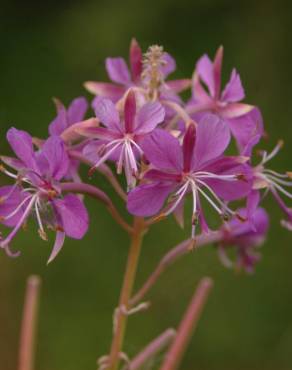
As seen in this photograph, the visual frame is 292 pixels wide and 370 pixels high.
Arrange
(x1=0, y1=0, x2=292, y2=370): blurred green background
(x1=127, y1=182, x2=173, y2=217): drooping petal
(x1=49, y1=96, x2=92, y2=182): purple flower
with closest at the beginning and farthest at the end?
(x1=127, y1=182, x2=173, y2=217): drooping petal
(x1=49, y1=96, x2=92, y2=182): purple flower
(x1=0, y1=0, x2=292, y2=370): blurred green background

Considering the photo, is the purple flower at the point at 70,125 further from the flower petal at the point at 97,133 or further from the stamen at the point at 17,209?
the stamen at the point at 17,209

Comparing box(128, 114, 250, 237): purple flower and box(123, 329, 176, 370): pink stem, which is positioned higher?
box(128, 114, 250, 237): purple flower

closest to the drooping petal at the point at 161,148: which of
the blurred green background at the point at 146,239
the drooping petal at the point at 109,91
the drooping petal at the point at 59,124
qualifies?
the drooping petal at the point at 59,124

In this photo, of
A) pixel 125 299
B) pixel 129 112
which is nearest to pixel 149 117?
pixel 129 112

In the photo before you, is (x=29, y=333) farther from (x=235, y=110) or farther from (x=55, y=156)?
(x=235, y=110)

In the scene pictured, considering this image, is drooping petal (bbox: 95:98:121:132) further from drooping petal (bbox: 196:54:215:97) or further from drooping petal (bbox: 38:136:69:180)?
drooping petal (bbox: 196:54:215:97)

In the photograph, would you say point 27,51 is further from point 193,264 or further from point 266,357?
point 266,357

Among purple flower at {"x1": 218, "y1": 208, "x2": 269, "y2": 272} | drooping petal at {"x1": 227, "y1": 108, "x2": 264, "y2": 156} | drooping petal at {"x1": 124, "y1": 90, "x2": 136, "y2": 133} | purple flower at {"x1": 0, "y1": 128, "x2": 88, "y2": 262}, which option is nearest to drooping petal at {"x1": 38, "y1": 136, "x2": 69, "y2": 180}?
purple flower at {"x1": 0, "y1": 128, "x2": 88, "y2": 262}
